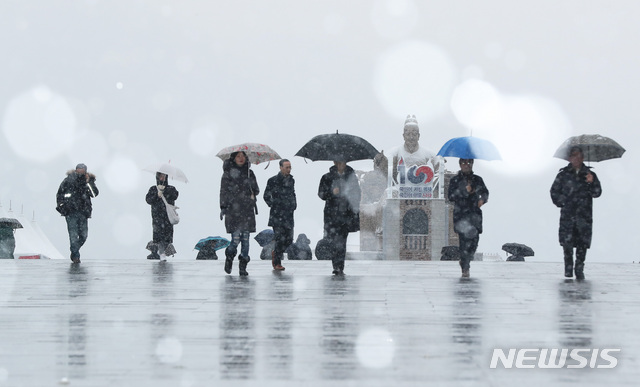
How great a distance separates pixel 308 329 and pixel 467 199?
682 centimetres

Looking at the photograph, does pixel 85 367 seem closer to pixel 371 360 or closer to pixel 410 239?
pixel 371 360

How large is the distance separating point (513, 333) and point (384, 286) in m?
5.01

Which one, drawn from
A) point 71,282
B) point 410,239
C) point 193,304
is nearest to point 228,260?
point 71,282

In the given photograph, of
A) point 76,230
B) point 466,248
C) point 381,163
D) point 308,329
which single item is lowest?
point 308,329

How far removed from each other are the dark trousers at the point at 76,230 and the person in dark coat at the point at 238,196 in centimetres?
451

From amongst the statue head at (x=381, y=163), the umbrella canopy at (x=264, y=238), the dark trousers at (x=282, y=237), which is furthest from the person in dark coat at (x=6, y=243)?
the statue head at (x=381, y=163)

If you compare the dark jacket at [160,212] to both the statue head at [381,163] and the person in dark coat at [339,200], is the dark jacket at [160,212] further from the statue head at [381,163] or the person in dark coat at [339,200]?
the statue head at [381,163]

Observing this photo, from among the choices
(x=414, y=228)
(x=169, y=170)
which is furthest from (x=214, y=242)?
(x=414, y=228)

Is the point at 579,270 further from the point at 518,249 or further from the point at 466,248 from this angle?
the point at 518,249

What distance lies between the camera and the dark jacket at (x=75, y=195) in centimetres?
1744

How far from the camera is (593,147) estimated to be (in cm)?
1514

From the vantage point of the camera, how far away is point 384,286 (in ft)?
42.7

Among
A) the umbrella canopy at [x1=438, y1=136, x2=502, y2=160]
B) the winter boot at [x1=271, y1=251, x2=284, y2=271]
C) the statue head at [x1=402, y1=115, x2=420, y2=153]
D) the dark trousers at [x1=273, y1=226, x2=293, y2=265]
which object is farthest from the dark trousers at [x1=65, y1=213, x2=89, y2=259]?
the statue head at [x1=402, y1=115, x2=420, y2=153]

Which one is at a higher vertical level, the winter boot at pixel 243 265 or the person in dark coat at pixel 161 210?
the person in dark coat at pixel 161 210
